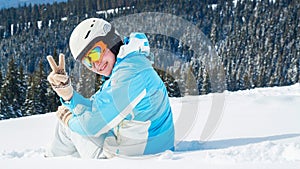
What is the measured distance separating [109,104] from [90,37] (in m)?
0.57

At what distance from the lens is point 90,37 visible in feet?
10.9

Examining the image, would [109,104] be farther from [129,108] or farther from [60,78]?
[60,78]

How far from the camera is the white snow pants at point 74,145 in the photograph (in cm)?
338

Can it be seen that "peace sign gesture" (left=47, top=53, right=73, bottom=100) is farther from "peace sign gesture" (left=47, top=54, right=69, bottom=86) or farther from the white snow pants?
the white snow pants

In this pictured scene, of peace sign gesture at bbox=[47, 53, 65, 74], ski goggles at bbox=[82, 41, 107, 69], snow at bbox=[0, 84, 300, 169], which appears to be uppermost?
ski goggles at bbox=[82, 41, 107, 69]

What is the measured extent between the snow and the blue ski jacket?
0.72 feet

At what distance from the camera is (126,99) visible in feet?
10.3

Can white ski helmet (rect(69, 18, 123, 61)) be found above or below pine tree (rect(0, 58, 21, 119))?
above

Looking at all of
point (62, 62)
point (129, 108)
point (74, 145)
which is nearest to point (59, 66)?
point (62, 62)

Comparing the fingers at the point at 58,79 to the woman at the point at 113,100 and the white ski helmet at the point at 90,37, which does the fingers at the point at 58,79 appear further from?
the white ski helmet at the point at 90,37

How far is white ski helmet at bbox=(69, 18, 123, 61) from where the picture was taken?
332 cm

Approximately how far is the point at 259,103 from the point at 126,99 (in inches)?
166

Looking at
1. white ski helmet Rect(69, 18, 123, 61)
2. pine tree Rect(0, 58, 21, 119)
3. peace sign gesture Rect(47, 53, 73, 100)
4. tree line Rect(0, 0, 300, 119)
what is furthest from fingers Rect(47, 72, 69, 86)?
tree line Rect(0, 0, 300, 119)

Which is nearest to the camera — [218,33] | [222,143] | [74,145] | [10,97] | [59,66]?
[59,66]
